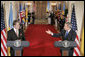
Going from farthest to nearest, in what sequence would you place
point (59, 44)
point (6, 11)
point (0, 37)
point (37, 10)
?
point (37, 10), point (6, 11), point (0, 37), point (59, 44)

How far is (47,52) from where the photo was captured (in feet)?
20.0

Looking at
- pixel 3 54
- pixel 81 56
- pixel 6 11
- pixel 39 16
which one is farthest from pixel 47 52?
pixel 39 16

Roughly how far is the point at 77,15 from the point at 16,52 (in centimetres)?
277

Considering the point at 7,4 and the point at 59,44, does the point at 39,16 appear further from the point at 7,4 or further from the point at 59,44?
the point at 59,44

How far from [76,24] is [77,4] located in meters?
0.80

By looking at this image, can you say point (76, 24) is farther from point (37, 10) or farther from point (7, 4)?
point (37, 10)

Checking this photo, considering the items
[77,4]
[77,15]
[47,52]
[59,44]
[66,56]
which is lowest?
[47,52]

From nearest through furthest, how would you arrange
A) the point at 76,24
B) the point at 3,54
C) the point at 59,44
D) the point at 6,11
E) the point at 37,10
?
the point at 59,44, the point at 3,54, the point at 6,11, the point at 76,24, the point at 37,10

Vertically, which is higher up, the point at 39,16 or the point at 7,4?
the point at 7,4

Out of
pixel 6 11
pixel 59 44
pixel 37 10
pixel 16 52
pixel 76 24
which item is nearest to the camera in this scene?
pixel 59 44

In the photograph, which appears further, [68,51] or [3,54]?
[3,54]

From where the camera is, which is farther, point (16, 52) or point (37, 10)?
point (37, 10)

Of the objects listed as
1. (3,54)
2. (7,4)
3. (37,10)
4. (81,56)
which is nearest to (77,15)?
(81,56)

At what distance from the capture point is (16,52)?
4.00 metres
